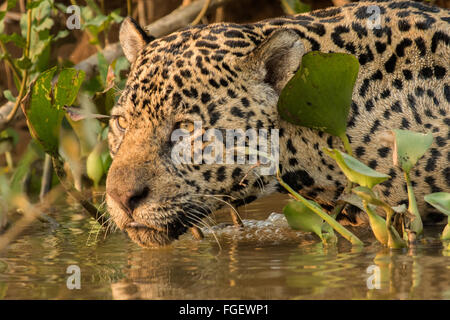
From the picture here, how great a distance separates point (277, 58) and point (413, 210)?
117 cm

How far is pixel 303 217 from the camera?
521cm

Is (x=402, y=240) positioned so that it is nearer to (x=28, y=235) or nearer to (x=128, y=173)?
(x=128, y=173)

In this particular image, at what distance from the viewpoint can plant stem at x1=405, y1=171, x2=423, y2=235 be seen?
Result: 16.5ft

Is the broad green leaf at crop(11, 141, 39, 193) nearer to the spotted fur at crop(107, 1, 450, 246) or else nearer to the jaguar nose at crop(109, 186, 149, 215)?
the spotted fur at crop(107, 1, 450, 246)

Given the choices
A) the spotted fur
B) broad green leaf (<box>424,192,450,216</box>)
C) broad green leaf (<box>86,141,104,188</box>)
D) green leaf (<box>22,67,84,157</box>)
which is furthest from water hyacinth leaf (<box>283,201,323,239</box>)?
broad green leaf (<box>86,141,104,188</box>)

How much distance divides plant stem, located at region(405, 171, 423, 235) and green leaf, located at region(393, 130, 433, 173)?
15cm

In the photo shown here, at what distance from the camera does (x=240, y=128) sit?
17.1ft

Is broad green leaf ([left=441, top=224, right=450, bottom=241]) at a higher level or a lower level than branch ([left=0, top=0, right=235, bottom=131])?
lower

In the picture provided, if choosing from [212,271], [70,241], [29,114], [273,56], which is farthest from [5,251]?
[273,56]

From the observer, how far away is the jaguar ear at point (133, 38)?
5.85m

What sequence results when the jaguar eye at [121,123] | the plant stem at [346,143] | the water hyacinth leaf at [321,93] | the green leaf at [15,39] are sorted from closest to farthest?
the water hyacinth leaf at [321,93]
the plant stem at [346,143]
the jaguar eye at [121,123]
the green leaf at [15,39]

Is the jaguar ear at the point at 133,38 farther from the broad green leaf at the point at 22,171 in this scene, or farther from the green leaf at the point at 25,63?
the broad green leaf at the point at 22,171

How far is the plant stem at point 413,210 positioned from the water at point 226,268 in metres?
0.10

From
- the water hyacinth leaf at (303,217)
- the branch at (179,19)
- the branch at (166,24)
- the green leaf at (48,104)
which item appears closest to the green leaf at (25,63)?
the green leaf at (48,104)
